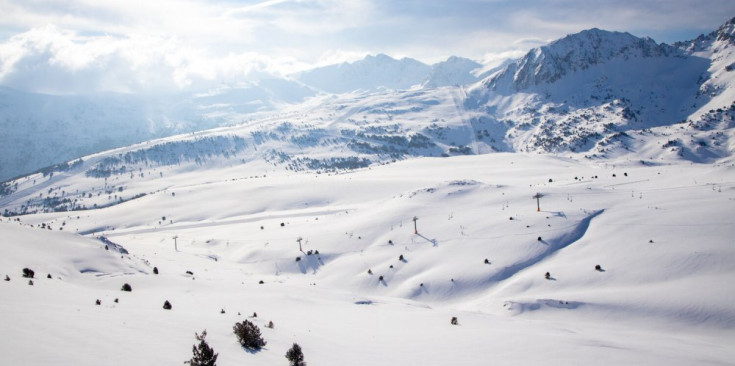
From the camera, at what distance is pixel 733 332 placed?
120 ft

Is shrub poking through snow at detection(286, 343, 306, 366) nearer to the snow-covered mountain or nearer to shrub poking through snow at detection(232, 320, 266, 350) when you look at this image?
the snow-covered mountain

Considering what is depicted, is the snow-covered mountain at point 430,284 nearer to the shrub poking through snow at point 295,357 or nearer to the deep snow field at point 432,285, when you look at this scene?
the deep snow field at point 432,285

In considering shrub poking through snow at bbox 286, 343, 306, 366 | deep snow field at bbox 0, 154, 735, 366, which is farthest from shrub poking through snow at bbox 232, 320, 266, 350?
shrub poking through snow at bbox 286, 343, 306, 366

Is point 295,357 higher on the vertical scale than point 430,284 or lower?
higher

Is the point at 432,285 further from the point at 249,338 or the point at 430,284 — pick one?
the point at 249,338

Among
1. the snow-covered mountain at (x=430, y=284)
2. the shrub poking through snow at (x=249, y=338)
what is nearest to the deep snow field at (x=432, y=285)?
the snow-covered mountain at (x=430, y=284)

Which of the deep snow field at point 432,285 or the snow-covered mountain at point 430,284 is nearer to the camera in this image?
the deep snow field at point 432,285

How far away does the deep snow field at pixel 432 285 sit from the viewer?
18.4 metres

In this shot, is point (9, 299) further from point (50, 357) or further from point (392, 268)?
point (392, 268)

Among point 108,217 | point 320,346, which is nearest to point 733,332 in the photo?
point 320,346

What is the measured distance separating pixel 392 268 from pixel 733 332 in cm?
4018

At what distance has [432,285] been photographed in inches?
2213

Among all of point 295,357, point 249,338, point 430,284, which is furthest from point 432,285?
point 295,357

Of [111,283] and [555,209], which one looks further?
[555,209]
